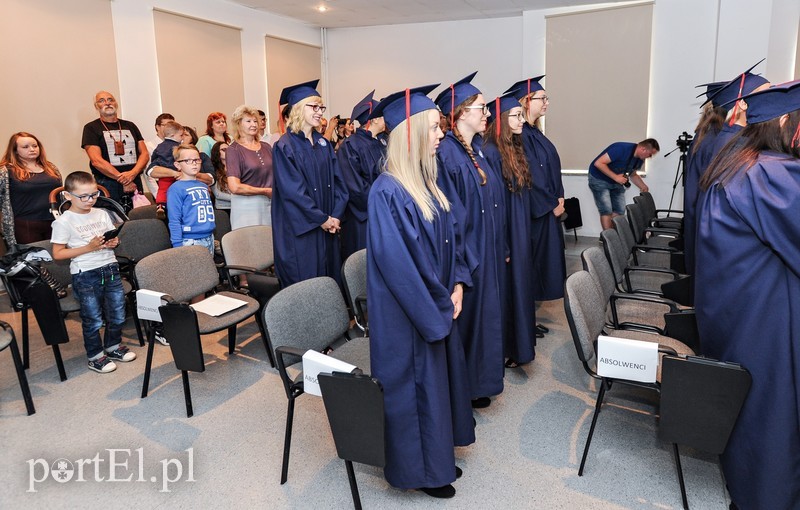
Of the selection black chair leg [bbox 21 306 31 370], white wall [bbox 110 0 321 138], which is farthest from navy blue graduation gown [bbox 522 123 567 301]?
white wall [bbox 110 0 321 138]

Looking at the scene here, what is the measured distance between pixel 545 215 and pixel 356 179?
4.91ft

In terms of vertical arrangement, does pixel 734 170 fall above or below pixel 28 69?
below

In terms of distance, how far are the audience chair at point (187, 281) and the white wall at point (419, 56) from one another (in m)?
5.91

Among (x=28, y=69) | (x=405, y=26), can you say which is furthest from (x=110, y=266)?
(x=405, y=26)

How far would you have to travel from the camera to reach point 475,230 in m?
2.69

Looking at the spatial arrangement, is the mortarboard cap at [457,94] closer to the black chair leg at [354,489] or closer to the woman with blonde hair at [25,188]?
the black chair leg at [354,489]

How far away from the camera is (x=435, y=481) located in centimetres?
203

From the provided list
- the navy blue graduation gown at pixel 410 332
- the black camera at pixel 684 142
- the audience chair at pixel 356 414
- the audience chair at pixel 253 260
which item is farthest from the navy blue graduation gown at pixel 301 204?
the black camera at pixel 684 142

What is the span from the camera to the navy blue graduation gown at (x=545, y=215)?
3867 millimetres

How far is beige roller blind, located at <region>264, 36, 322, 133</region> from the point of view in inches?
311

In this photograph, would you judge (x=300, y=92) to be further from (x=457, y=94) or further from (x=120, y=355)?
(x=120, y=355)

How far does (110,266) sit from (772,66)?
23.0 ft

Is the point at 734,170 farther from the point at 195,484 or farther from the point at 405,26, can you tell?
the point at 405,26

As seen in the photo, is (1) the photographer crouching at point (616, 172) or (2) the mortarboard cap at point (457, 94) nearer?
(2) the mortarboard cap at point (457, 94)
